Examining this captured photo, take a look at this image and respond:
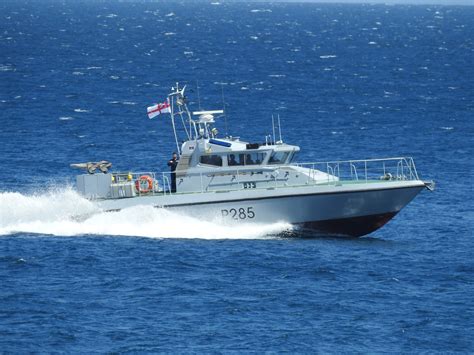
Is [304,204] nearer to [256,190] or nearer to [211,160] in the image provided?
[256,190]

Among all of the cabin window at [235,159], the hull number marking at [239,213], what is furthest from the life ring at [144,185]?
the hull number marking at [239,213]

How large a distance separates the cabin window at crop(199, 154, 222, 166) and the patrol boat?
0.12 feet

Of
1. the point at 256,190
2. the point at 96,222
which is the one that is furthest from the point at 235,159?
the point at 96,222

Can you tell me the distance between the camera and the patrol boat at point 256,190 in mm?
45156

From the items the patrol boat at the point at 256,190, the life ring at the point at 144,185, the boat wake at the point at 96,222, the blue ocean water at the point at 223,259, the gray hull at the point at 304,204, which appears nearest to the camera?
the blue ocean water at the point at 223,259

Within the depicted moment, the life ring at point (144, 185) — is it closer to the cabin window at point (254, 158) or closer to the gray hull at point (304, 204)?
the gray hull at point (304, 204)

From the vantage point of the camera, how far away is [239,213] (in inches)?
1786

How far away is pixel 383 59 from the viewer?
468 ft

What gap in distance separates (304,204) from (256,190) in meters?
1.84

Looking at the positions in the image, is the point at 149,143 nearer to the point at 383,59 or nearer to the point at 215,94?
the point at 215,94

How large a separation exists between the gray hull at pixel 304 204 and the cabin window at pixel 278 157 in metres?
1.42

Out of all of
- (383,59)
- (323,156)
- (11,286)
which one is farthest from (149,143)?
(383,59)

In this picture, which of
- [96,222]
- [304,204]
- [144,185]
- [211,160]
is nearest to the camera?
[304,204]

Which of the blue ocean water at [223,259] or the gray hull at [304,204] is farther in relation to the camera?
the gray hull at [304,204]
